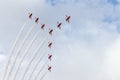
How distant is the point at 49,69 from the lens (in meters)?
192

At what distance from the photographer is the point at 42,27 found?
184m

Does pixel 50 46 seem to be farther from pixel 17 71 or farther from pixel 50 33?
pixel 17 71

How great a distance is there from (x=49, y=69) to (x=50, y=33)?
26.1 m

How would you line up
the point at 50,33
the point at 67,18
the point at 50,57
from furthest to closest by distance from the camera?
the point at 50,57 → the point at 50,33 → the point at 67,18

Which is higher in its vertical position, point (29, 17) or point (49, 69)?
point (29, 17)

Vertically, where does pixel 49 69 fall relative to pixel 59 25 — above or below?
below

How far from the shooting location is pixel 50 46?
7421 inches

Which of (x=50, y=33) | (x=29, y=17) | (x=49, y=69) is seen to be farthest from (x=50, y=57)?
(x=29, y=17)

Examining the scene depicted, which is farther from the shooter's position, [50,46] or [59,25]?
[50,46]

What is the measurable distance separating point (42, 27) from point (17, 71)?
119 ft

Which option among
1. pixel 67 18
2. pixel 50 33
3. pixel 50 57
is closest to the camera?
pixel 67 18

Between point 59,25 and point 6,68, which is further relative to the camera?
point 6,68

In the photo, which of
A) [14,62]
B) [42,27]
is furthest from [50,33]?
[14,62]

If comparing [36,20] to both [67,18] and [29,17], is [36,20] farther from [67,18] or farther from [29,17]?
[67,18]
